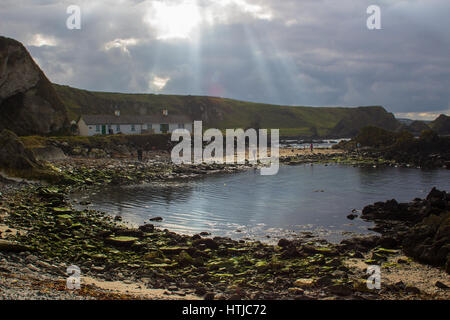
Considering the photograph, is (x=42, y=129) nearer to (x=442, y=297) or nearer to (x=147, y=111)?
(x=442, y=297)

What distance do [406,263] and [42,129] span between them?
223ft

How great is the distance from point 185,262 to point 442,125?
14612 centimetres

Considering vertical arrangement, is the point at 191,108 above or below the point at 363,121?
above

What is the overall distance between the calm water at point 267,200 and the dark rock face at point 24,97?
119 feet

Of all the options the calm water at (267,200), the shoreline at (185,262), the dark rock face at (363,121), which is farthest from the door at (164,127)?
the dark rock face at (363,121)

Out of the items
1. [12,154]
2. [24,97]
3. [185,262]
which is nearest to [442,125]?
[24,97]

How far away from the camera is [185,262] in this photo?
1873 cm

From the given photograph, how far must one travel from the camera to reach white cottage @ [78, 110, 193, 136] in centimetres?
8681

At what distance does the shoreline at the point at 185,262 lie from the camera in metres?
14.9

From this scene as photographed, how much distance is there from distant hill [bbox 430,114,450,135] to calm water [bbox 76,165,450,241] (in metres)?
93.7

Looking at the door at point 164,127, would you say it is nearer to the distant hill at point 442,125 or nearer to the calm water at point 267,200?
the calm water at point 267,200

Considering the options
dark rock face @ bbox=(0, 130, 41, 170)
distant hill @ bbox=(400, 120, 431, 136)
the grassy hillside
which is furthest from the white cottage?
distant hill @ bbox=(400, 120, 431, 136)

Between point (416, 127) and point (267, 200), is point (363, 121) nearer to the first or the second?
point (416, 127)
